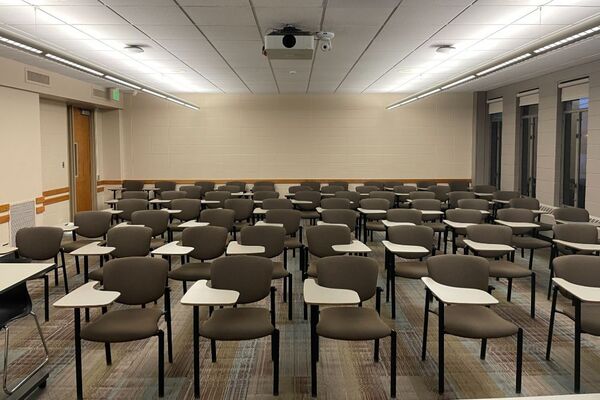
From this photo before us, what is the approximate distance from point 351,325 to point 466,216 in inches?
158

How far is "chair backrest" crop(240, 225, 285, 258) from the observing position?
5.48 meters

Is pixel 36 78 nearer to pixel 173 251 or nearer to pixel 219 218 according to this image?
pixel 219 218

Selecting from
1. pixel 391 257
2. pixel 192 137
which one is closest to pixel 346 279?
pixel 391 257

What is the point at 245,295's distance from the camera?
158 inches

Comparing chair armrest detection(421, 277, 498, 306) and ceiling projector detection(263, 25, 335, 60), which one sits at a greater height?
ceiling projector detection(263, 25, 335, 60)

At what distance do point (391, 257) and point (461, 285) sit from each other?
1345mm

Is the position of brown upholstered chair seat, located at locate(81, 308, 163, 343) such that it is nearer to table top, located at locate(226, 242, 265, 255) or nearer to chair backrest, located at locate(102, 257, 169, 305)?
chair backrest, located at locate(102, 257, 169, 305)

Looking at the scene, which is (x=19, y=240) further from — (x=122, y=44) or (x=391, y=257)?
(x=391, y=257)

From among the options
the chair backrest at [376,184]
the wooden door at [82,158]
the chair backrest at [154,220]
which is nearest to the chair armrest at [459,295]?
the chair backrest at [154,220]

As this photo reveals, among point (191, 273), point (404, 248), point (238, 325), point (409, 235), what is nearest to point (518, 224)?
point (409, 235)

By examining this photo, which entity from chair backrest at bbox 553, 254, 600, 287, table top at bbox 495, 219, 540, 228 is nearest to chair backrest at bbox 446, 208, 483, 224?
table top at bbox 495, 219, 540, 228

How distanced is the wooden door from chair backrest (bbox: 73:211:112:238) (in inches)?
188

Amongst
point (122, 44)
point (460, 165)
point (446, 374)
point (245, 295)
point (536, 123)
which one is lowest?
point (446, 374)

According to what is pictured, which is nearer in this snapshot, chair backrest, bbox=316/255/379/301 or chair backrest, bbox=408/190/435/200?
chair backrest, bbox=316/255/379/301
